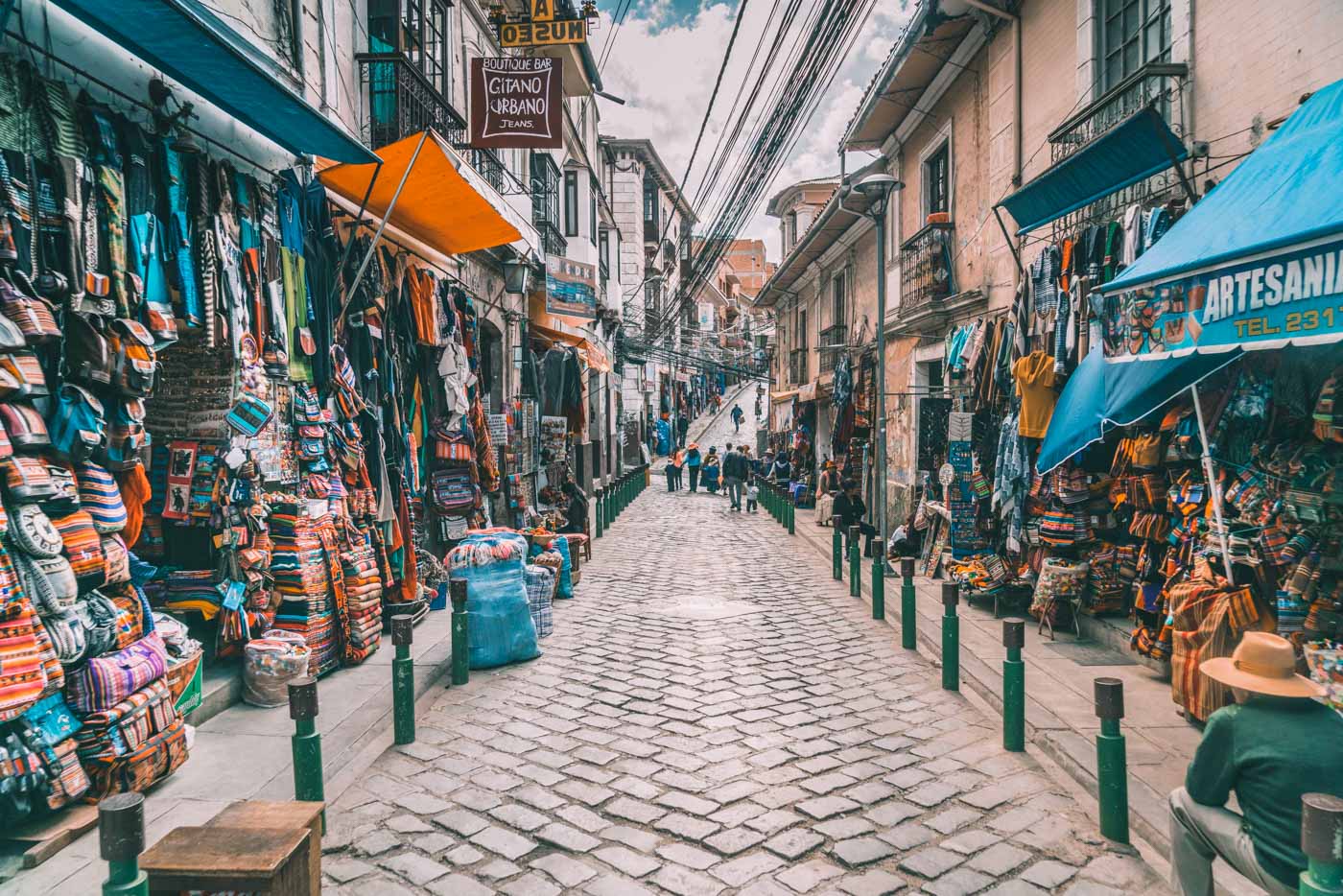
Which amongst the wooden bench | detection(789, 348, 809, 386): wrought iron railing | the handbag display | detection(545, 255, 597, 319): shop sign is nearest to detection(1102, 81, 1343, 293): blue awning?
the wooden bench

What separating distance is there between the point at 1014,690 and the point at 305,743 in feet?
13.5

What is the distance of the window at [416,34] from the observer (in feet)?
29.9

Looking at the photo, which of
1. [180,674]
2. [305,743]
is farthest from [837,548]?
[305,743]

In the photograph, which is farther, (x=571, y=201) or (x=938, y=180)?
(x=571, y=201)

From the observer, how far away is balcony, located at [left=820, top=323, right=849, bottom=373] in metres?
19.8

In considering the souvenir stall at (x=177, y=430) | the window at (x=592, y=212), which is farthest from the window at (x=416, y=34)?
the window at (x=592, y=212)

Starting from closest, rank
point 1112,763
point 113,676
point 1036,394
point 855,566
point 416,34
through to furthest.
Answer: point 1112,763 → point 113,676 → point 1036,394 → point 416,34 → point 855,566

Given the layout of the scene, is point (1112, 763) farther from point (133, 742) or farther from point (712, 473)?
point (712, 473)

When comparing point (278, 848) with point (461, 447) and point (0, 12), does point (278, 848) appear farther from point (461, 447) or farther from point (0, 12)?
point (461, 447)

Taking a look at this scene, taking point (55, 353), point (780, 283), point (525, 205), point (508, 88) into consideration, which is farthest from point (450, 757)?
point (780, 283)

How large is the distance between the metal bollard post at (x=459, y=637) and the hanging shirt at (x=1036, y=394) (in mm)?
5544

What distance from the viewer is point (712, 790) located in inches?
186

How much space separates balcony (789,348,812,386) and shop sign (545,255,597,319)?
1141 centimetres

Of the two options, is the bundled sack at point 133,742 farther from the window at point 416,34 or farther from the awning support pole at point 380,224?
the window at point 416,34
